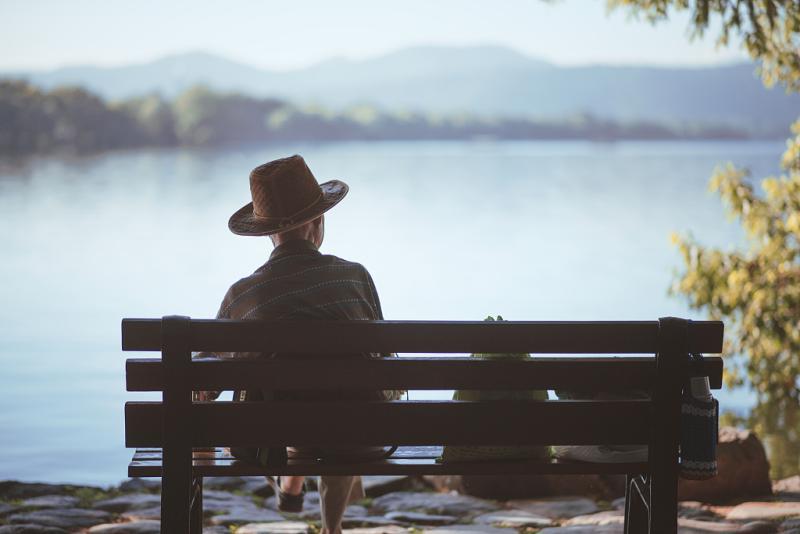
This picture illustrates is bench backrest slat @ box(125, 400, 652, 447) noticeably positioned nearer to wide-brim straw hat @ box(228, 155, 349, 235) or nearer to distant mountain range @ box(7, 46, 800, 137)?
wide-brim straw hat @ box(228, 155, 349, 235)

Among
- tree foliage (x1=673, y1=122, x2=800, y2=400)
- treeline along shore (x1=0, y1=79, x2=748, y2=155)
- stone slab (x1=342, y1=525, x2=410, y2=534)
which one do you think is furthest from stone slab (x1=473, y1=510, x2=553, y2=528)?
treeline along shore (x1=0, y1=79, x2=748, y2=155)

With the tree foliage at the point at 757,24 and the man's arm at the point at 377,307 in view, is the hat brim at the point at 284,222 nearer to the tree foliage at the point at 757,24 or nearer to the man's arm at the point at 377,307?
the man's arm at the point at 377,307

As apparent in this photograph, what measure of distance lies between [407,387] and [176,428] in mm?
633

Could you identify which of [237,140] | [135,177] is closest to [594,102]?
[237,140]

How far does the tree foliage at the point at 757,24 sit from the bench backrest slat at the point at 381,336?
4.02 metres

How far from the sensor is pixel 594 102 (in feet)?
207

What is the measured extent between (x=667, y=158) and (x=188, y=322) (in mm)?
50222

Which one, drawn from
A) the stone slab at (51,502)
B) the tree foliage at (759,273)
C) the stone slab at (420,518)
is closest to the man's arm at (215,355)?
the stone slab at (420,518)

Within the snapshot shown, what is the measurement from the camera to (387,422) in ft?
10.3

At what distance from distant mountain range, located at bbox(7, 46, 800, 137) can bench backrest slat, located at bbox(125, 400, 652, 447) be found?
2014 inches

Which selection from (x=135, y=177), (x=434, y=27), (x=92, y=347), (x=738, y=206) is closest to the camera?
(x=738, y=206)

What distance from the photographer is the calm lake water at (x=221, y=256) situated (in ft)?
28.2

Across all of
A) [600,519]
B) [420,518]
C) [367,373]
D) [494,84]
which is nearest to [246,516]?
[420,518]

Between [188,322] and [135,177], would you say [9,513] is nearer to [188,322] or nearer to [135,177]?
[188,322]
